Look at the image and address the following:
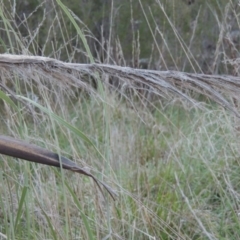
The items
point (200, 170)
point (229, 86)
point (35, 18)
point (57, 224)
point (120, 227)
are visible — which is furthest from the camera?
point (35, 18)

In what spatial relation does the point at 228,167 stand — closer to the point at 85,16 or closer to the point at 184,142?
the point at 184,142

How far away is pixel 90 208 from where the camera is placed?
1.86 meters

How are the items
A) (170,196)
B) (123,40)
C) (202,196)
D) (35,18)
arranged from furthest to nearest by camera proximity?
(123,40)
(35,18)
(202,196)
(170,196)

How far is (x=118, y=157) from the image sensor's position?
2.43 meters

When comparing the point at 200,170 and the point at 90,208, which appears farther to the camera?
the point at 200,170

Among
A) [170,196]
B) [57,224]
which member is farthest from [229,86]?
[170,196]

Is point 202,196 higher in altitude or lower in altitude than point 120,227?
lower

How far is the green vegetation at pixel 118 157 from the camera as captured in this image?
1.22 m

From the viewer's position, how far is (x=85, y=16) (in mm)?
3850

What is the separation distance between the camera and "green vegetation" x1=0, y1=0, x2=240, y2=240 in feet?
4.00

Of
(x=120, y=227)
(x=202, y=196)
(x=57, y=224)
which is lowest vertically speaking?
(x=202, y=196)

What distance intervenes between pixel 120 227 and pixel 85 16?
2.32m

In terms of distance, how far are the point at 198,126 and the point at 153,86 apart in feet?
6.52

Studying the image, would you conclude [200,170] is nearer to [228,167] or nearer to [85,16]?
[228,167]
